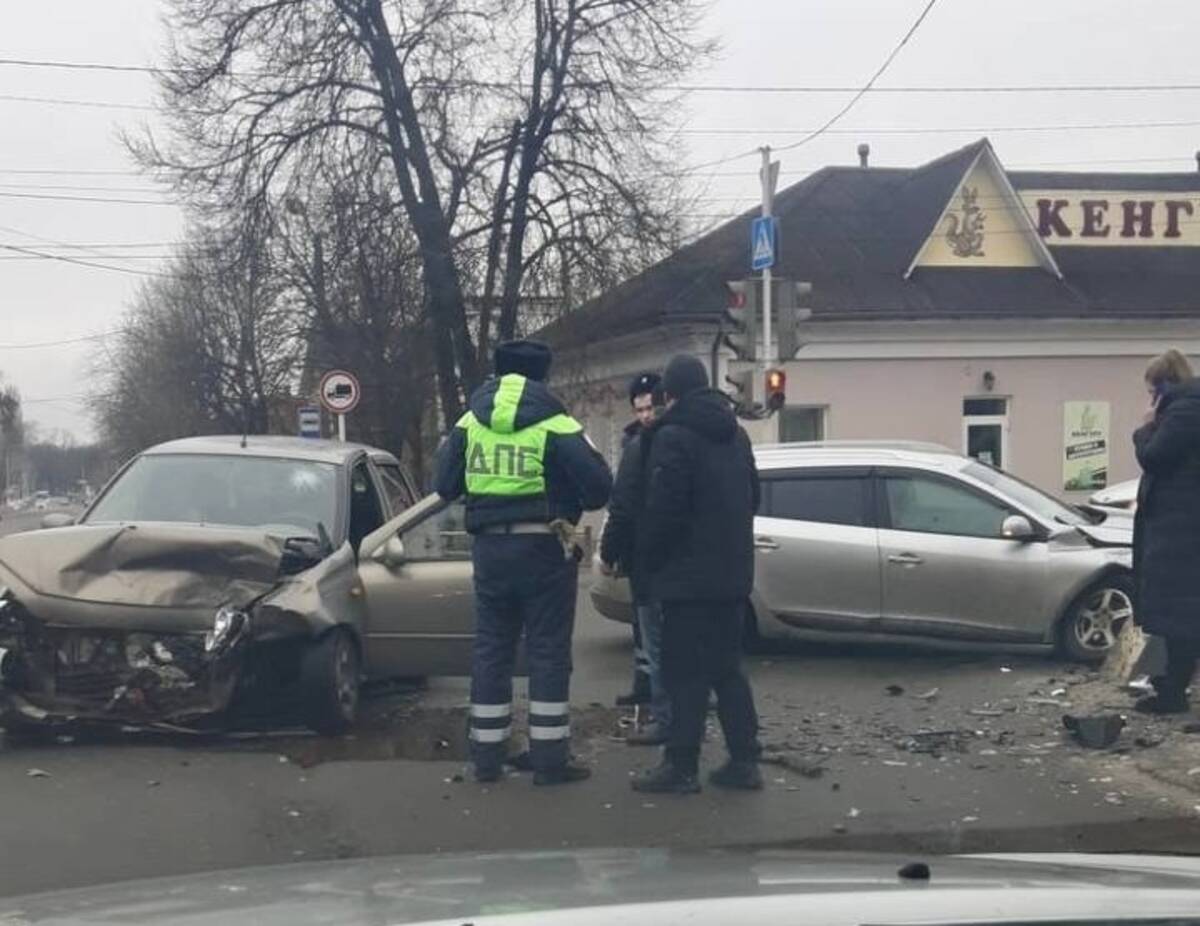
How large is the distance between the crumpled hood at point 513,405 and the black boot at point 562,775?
4.84ft

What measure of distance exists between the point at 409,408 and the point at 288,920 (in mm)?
30206

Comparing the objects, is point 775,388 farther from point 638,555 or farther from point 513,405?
point 513,405

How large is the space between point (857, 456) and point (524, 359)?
5.01 m

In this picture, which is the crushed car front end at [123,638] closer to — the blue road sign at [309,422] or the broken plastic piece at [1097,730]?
the broken plastic piece at [1097,730]

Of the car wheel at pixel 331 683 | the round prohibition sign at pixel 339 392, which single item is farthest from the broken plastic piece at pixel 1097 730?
the round prohibition sign at pixel 339 392

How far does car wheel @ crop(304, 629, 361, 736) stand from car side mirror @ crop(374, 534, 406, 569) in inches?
21.0

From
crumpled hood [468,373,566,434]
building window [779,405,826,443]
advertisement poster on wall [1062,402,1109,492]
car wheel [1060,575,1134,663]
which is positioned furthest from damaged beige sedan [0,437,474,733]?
advertisement poster on wall [1062,402,1109,492]

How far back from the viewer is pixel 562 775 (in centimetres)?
725

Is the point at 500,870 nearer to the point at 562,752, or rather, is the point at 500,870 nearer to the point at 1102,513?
the point at 562,752

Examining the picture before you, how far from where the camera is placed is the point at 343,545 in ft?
29.8

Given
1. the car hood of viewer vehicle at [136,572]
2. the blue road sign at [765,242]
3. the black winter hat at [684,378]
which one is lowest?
the car hood of viewer vehicle at [136,572]

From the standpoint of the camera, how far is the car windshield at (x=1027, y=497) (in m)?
11.4

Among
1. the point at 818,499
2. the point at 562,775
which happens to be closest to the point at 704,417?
the point at 562,775

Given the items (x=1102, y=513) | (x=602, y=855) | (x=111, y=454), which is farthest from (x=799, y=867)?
(x=111, y=454)
